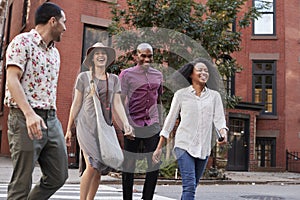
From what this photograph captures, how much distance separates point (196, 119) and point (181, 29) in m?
7.31

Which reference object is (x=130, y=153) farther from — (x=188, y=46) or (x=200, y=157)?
(x=188, y=46)

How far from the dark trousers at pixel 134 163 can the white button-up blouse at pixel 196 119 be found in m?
0.56

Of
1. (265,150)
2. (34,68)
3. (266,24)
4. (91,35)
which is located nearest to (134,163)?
(34,68)

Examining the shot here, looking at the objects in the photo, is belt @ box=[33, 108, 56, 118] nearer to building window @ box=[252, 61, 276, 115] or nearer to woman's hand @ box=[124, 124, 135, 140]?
woman's hand @ box=[124, 124, 135, 140]

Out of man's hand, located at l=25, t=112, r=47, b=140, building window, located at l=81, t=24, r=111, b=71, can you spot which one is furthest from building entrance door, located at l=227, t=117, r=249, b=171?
man's hand, located at l=25, t=112, r=47, b=140

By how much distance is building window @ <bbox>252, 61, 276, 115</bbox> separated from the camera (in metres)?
20.3

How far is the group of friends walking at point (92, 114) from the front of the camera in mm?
3180

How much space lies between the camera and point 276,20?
20906mm

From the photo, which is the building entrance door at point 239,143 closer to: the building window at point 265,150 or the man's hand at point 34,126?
the building window at point 265,150

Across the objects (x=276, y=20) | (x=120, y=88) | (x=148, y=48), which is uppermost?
(x=276, y=20)

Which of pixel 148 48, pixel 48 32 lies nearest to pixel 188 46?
pixel 148 48

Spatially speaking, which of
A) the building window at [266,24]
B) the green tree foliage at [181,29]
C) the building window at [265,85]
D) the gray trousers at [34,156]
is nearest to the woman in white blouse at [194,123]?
the gray trousers at [34,156]

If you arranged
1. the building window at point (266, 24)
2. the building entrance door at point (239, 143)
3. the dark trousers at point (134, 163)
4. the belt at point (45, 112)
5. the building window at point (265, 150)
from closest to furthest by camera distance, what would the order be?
the belt at point (45, 112) < the dark trousers at point (134, 163) < the building entrance door at point (239, 143) < the building window at point (265, 150) < the building window at point (266, 24)

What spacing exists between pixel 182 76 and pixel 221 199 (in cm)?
392
